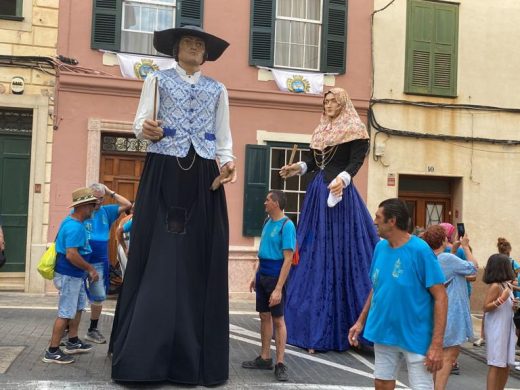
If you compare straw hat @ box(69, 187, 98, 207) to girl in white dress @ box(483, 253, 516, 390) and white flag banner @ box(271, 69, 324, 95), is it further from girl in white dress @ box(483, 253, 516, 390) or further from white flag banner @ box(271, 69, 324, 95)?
white flag banner @ box(271, 69, 324, 95)

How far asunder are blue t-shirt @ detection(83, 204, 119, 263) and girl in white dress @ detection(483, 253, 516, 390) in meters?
3.79

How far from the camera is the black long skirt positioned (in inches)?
191

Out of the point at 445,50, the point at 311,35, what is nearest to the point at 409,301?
the point at 311,35

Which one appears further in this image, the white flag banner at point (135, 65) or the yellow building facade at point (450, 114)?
the yellow building facade at point (450, 114)

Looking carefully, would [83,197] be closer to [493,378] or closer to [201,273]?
[201,273]

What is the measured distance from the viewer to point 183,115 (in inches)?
203

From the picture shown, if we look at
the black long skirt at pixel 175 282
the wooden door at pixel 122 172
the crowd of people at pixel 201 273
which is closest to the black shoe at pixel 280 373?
the crowd of people at pixel 201 273

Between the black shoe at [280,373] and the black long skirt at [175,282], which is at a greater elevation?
the black long skirt at [175,282]

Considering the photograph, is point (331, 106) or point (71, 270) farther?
point (331, 106)

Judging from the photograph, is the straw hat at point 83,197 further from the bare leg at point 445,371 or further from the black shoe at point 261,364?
the bare leg at point 445,371

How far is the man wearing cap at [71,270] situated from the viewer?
561 centimetres

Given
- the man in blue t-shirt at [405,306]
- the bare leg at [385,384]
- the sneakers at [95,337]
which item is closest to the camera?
the man in blue t-shirt at [405,306]

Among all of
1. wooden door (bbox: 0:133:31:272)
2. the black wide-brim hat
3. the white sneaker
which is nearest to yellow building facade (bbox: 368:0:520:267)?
the white sneaker

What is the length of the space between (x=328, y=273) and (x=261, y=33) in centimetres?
603
